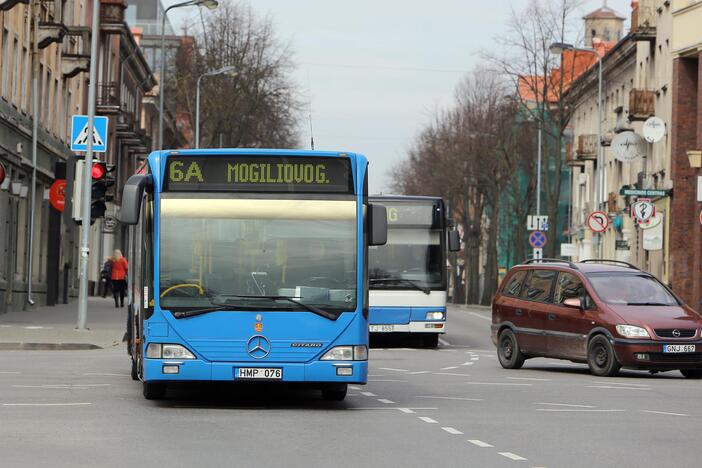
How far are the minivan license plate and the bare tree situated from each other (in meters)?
53.4

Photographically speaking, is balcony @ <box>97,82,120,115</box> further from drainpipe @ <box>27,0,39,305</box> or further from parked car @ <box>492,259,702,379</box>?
parked car @ <box>492,259,702,379</box>

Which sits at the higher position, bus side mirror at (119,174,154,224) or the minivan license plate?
bus side mirror at (119,174,154,224)

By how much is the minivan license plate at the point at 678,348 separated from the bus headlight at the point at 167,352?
9266 millimetres

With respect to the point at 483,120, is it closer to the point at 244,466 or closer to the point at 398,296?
the point at 398,296

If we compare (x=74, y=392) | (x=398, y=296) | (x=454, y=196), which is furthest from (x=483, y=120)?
(x=74, y=392)

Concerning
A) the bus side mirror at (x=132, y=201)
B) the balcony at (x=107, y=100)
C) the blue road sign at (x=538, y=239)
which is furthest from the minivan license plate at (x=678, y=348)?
the balcony at (x=107, y=100)

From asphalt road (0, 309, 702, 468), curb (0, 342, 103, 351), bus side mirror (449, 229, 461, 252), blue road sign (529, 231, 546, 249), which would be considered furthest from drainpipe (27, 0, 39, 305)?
blue road sign (529, 231, 546, 249)

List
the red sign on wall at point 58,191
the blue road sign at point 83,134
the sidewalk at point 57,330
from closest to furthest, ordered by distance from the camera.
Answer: the sidewalk at point 57,330, the blue road sign at point 83,134, the red sign on wall at point 58,191

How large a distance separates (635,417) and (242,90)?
60617 mm

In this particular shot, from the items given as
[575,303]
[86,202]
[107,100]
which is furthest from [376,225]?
[107,100]

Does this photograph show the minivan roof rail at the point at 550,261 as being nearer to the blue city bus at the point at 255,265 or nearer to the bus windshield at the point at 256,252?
the blue city bus at the point at 255,265

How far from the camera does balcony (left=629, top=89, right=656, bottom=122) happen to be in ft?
213

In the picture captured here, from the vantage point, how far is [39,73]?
48.7 metres

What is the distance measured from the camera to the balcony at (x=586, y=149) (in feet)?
264
